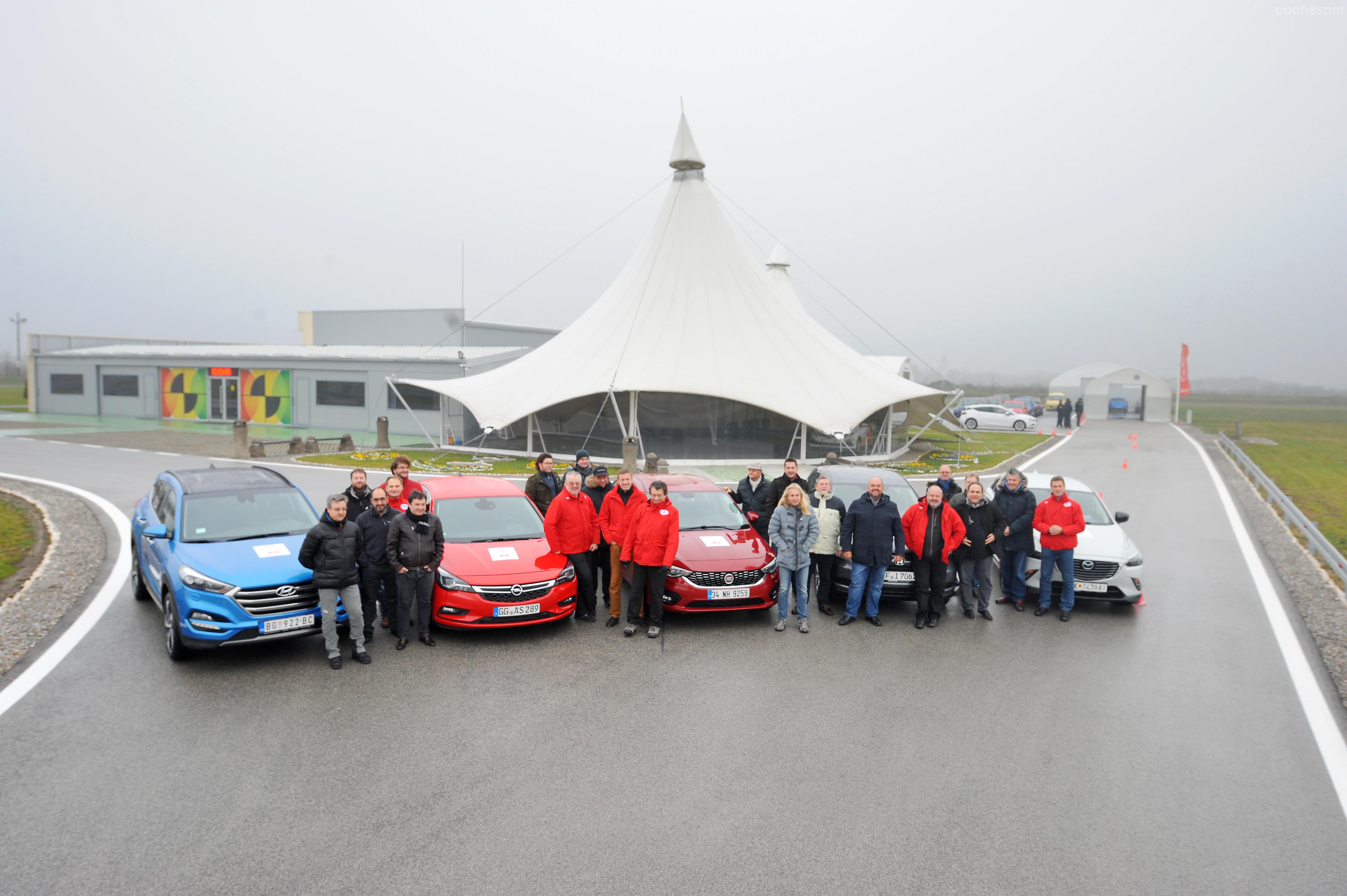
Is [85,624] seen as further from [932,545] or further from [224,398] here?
[224,398]

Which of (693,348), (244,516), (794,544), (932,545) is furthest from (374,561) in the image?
(693,348)

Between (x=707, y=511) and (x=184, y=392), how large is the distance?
37570mm

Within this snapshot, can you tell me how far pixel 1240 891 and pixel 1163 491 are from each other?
18821mm

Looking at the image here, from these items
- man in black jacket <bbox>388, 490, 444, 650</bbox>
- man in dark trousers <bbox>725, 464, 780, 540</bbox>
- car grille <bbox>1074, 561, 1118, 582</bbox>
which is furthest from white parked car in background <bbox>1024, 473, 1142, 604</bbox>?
man in black jacket <bbox>388, 490, 444, 650</bbox>

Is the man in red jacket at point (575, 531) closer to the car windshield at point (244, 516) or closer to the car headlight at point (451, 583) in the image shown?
the car headlight at point (451, 583)

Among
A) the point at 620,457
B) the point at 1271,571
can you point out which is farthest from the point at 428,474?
the point at 1271,571

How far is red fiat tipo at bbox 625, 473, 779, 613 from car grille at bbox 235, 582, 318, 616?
11.6 ft

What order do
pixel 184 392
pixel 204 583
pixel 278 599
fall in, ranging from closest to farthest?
pixel 204 583, pixel 278 599, pixel 184 392

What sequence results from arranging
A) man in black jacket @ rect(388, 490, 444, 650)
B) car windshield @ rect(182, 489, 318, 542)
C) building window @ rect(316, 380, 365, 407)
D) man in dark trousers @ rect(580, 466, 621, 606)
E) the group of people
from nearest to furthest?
1. the group of people
2. man in black jacket @ rect(388, 490, 444, 650)
3. car windshield @ rect(182, 489, 318, 542)
4. man in dark trousers @ rect(580, 466, 621, 606)
5. building window @ rect(316, 380, 365, 407)

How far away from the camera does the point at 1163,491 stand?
20.5m

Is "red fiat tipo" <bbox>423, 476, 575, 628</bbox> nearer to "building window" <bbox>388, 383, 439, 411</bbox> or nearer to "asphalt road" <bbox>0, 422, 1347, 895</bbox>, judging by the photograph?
"asphalt road" <bbox>0, 422, 1347, 895</bbox>

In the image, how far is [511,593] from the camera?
817 cm

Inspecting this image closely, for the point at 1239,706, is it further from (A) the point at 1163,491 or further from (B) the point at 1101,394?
(B) the point at 1101,394

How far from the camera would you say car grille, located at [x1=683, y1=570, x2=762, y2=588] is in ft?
29.0
